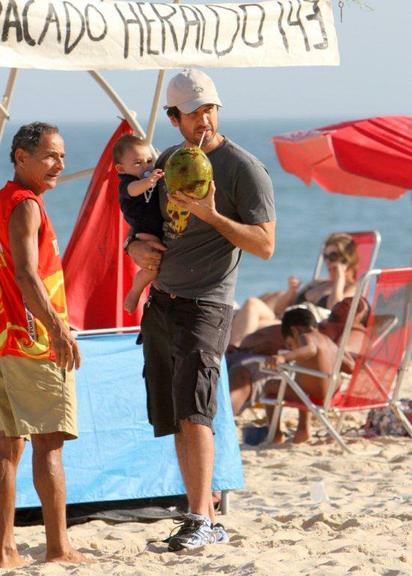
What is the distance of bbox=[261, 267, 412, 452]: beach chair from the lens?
6898 millimetres

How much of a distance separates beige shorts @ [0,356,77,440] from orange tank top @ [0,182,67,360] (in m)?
0.04

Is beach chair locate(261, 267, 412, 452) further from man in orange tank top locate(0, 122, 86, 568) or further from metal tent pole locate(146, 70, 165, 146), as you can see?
man in orange tank top locate(0, 122, 86, 568)

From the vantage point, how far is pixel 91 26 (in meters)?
4.54

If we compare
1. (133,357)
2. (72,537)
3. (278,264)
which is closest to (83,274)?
(133,357)

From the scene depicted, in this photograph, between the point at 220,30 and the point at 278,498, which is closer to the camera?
the point at 220,30

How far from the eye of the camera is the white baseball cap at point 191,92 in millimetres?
4449

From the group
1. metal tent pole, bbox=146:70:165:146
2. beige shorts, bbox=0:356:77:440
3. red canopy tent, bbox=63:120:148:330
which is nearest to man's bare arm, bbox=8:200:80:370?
beige shorts, bbox=0:356:77:440

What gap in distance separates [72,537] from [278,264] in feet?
83.5

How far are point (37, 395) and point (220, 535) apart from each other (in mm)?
834

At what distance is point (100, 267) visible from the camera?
546cm

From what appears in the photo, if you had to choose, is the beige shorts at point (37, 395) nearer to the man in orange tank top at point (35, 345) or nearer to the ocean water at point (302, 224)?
the man in orange tank top at point (35, 345)

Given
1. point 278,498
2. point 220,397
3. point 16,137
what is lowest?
point 278,498

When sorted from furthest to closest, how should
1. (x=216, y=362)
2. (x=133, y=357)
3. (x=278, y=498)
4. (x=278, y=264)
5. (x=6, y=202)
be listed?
(x=278, y=264), (x=278, y=498), (x=133, y=357), (x=216, y=362), (x=6, y=202)

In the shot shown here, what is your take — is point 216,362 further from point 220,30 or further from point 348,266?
point 348,266
